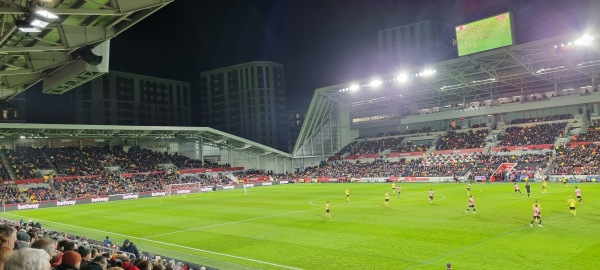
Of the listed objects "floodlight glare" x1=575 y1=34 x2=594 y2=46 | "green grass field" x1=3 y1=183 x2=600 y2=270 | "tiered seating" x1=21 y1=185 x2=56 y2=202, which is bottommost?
"green grass field" x1=3 y1=183 x2=600 y2=270

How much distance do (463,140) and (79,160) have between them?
61.5 meters

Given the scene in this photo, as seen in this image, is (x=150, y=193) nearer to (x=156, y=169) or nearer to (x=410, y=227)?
(x=156, y=169)

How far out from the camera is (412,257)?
17.3 meters

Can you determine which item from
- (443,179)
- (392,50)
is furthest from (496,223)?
(392,50)

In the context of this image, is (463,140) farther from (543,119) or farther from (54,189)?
(54,189)

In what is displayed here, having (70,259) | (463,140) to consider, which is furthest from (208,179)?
(70,259)

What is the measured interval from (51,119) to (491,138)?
339 feet

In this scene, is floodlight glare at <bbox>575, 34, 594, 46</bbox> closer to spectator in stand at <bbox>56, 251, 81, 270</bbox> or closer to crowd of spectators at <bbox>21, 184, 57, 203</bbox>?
spectator in stand at <bbox>56, 251, 81, 270</bbox>

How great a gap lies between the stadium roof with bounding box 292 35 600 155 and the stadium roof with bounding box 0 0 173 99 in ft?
158

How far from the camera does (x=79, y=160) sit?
2670 inches

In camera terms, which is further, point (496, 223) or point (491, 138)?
point (491, 138)

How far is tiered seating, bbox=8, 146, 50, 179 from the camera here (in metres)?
59.7

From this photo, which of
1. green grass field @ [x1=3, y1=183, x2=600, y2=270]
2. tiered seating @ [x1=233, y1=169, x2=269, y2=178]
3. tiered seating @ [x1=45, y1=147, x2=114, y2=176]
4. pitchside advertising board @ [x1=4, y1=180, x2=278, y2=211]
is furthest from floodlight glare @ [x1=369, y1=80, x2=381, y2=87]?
tiered seating @ [x1=45, y1=147, x2=114, y2=176]

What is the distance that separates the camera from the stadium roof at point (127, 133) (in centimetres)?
6122
